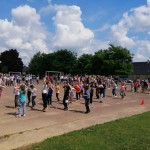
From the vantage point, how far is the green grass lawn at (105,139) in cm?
1075

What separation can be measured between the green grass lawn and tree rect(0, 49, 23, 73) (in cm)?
8121

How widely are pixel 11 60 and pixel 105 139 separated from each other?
275 feet

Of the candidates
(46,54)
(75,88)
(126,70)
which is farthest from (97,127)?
(46,54)

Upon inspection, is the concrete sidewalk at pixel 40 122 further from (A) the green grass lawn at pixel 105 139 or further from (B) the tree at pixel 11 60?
(B) the tree at pixel 11 60

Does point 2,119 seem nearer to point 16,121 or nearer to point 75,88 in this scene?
point 16,121

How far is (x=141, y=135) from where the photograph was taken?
1282 centimetres

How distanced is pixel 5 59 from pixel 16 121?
8097 centimetres

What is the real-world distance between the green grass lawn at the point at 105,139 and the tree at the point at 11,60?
81.2 m

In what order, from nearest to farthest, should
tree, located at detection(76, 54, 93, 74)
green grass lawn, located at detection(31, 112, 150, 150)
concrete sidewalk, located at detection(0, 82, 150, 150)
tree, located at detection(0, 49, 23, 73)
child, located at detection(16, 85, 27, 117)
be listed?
green grass lawn, located at detection(31, 112, 150, 150) < concrete sidewalk, located at detection(0, 82, 150, 150) < child, located at detection(16, 85, 27, 117) < tree, located at detection(76, 54, 93, 74) < tree, located at detection(0, 49, 23, 73)

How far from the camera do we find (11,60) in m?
93.4

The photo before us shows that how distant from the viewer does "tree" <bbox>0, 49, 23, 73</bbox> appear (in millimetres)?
93856

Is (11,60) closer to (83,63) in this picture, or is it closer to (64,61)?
(64,61)

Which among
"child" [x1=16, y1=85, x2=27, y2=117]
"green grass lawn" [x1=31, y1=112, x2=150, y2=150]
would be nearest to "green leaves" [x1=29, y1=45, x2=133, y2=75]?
"child" [x1=16, y1=85, x2=27, y2=117]

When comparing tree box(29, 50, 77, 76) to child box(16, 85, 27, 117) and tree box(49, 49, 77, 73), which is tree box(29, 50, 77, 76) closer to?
tree box(49, 49, 77, 73)
